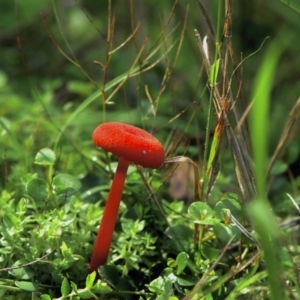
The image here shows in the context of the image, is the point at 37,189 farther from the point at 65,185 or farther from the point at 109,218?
the point at 109,218

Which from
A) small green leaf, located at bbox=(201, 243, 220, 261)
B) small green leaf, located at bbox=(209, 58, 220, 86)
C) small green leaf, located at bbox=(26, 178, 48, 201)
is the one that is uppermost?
small green leaf, located at bbox=(209, 58, 220, 86)

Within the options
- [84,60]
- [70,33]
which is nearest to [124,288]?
[84,60]

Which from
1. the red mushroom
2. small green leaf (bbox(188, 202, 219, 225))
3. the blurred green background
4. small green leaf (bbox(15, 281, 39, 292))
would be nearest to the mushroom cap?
the red mushroom

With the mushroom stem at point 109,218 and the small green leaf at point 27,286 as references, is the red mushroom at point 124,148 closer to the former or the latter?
the mushroom stem at point 109,218

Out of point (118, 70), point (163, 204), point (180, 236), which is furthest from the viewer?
point (118, 70)

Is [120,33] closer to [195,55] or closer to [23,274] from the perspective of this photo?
[195,55]

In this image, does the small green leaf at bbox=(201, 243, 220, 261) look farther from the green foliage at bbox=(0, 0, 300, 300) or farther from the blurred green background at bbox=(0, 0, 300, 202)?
the blurred green background at bbox=(0, 0, 300, 202)

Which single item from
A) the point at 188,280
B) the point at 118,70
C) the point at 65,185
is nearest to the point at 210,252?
the point at 188,280

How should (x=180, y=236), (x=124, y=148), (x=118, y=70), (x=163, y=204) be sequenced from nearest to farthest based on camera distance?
(x=124, y=148), (x=180, y=236), (x=163, y=204), (x=118, y=70)
